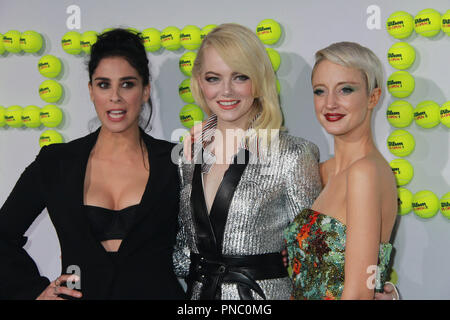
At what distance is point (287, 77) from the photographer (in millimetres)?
2992

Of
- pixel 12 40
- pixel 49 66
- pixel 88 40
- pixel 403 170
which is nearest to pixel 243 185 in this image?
pixel 403 170

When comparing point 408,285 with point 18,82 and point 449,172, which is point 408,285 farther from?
point 18,82

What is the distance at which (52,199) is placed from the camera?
2.59m

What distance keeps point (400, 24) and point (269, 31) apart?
2.12ft

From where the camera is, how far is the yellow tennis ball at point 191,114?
3.04 m

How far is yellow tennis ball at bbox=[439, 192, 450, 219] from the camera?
271 cm

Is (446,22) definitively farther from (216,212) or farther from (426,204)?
(216,212)

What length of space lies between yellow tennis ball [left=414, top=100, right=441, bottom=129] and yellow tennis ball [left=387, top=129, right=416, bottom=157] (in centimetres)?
8

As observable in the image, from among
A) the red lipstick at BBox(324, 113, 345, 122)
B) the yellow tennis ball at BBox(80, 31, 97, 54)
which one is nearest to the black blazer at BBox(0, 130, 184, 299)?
the yellow tennis ball at BBox(80, 31, 97, 54)

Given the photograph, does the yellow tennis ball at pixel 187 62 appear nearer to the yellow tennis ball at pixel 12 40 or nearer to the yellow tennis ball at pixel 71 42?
the yellow tennis ball at pixel 71 42

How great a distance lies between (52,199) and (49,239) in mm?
914

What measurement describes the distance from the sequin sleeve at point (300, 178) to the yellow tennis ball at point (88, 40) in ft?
4.54

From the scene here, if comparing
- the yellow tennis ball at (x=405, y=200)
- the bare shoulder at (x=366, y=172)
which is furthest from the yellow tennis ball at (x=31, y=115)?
the yellow tennis ball at (x=405, y=200)
